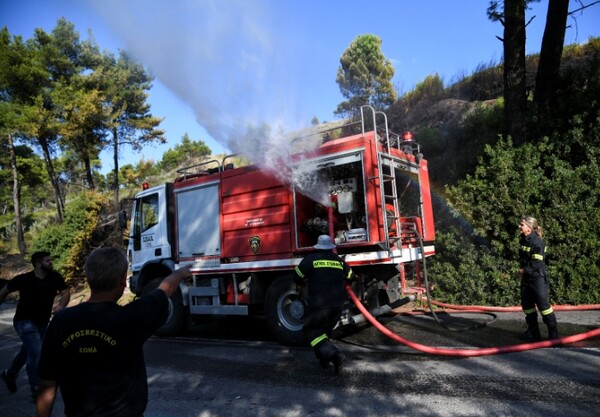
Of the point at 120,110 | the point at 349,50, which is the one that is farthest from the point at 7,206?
the point at 349,50

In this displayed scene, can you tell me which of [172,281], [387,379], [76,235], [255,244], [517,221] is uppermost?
[76,235]

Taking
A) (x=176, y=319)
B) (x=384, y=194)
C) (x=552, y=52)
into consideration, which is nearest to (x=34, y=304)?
(x=176, y=319)

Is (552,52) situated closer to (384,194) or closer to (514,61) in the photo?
(514,61)

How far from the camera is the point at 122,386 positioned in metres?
2.09

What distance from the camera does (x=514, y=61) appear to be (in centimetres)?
1012

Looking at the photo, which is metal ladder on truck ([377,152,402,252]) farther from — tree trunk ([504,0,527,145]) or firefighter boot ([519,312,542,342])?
tree trunk ([504,0,527,145])

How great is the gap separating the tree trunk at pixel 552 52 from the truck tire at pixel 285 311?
7.18 metres

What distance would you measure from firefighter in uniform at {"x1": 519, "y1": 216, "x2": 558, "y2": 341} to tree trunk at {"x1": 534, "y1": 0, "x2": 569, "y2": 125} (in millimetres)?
5328

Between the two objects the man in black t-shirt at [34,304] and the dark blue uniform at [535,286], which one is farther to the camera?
the dark blue uniform at [535,286]

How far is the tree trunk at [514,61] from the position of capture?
9.87 meters

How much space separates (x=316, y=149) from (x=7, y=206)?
169ft

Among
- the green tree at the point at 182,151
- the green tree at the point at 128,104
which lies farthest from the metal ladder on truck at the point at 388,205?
the green tree at the point at 182,151

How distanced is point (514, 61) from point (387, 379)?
8464mm

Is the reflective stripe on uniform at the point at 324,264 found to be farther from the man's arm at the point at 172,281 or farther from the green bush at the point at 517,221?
the green bush at the point at 517,221
